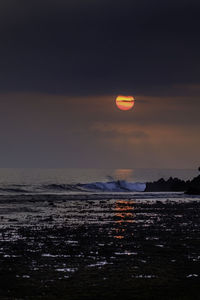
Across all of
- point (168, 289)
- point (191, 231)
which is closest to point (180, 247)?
point (191, 231)

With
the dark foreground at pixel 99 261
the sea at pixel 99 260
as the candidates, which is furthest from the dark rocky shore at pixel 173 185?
the dark foreground at pixel 99 261

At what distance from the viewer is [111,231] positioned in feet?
118

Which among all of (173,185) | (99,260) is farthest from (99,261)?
(173,185)

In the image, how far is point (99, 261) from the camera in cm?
2359

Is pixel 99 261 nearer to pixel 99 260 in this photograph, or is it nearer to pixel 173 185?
pixel 99 260

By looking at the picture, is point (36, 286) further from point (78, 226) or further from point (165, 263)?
→ point (78, 226)

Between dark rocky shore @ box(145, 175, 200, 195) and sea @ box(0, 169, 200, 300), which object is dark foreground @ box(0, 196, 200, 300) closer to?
sea @ box(0, 169, 200, 300)

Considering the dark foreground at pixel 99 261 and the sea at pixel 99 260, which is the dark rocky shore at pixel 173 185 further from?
the dark foreground at pixel 99 261

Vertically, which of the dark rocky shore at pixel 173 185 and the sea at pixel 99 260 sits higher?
the dark rocky shore at pixel 173 185

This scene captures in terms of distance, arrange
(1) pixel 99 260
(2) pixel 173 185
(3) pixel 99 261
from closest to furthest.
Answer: (3) pixel 99 261
(1) pixel 99 260
(2) pixel 173 185

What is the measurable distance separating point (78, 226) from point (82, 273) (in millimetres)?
18910

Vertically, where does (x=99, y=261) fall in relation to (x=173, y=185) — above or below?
below

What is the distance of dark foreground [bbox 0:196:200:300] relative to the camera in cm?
1769

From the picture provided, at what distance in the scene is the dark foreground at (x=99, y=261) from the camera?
58.0 ft
